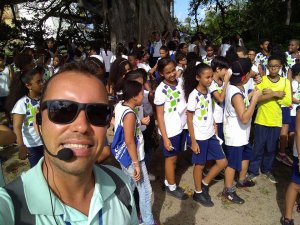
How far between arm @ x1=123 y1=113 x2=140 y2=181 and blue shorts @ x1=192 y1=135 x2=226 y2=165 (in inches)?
40.7

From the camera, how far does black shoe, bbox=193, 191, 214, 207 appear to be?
381 centimetres

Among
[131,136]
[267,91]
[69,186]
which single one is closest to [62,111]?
[69,186]

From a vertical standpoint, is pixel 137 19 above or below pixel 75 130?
above

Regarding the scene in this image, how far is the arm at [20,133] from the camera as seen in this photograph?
326 centimetres

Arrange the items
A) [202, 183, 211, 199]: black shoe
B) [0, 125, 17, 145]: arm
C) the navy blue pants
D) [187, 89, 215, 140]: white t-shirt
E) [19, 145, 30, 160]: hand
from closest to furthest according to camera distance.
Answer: [0, 125, 17, 145]: arm < [19, 145, 30, 160]: hand < [187, 89, 215, 140]: white t-shirt < [202, 183, 211, 199]: black shoe < the navy blue pants

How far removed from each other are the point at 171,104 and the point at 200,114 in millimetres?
378

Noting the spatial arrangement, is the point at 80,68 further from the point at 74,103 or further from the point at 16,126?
the point at 16,126

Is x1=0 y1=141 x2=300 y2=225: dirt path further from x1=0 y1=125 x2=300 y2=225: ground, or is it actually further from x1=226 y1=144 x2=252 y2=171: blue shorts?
x1=226 y1=144 x2=252 y2=171: blue shorts

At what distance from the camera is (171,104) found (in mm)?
3805

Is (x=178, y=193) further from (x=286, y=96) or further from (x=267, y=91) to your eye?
(x=286, y=96)

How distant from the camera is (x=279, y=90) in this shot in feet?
13.6

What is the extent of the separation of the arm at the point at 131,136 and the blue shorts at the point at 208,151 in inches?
40.7

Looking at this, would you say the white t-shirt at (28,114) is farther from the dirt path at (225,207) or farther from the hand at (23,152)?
the dirt path at (225,207)

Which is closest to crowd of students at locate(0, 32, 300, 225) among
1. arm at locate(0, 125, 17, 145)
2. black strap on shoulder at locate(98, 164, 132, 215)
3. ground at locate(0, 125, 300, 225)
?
ground at locate(0, 125, 300, 225)
